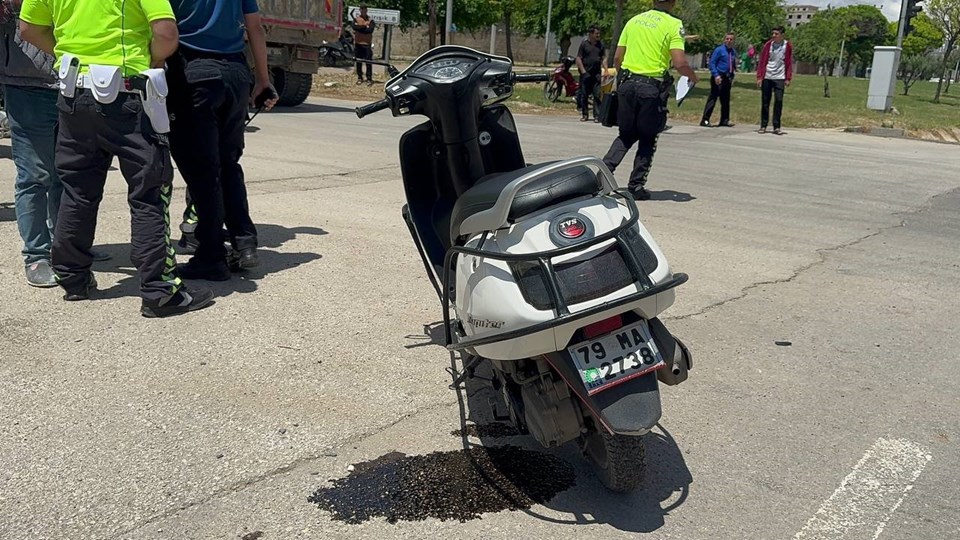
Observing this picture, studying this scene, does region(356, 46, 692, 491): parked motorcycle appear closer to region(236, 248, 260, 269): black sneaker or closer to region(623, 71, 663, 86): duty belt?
region(236, 248, 260, 269): black sneaker

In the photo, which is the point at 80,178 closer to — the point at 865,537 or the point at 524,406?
the point at 524,406

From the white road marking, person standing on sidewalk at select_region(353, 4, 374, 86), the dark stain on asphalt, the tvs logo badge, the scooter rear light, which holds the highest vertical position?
person standing on sidewalk at select_region(353, 4, 374, 86)

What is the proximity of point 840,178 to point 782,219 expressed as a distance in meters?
3.10

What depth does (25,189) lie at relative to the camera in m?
5.22

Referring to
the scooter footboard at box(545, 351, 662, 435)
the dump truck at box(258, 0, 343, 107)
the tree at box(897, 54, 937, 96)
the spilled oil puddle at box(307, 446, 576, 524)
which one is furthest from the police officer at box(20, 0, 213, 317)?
the tree at box(897, 54, 937, 96)

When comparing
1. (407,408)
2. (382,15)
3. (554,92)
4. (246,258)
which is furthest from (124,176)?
(382,15)

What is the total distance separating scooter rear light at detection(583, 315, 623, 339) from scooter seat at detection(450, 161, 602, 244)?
45cm

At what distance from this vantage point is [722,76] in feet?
56.3

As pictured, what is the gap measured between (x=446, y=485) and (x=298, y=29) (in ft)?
40.6

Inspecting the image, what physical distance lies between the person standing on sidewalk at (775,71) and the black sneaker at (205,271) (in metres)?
12.9

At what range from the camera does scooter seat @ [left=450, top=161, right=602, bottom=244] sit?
119 inches

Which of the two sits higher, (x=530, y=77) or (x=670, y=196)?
(x=530, y=77)

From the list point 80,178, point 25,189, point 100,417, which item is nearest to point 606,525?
point 100,417

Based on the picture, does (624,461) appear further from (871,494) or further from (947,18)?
(947,18)
